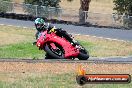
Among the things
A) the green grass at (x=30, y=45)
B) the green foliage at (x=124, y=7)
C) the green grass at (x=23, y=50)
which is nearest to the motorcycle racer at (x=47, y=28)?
the green grass at (x=30, y=45)

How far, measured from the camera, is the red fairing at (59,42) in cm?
1603

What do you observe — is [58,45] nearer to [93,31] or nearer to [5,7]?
[93,31]

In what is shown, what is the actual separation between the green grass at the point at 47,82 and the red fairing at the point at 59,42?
15.0 feet

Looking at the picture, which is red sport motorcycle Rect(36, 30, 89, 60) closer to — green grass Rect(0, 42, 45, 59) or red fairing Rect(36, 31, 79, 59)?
red fairing Rect(36, 31, 79, 59)

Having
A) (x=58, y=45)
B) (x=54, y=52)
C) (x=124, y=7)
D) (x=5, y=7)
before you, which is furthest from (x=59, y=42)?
(x=5, y=7)

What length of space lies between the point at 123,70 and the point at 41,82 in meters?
3.23

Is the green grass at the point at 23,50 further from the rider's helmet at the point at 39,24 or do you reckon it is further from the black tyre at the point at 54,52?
the rider's helmet at the point at 39,24

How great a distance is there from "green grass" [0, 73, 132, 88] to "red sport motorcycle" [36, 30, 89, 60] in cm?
458

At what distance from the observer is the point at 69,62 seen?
1347 centimetres

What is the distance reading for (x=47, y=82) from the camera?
33.6 ft

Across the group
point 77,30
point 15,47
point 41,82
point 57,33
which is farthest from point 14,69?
point 77,30

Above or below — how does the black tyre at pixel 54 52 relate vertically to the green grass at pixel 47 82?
below

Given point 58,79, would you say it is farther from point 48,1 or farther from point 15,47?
point 48,1

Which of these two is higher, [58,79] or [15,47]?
[58,79]
